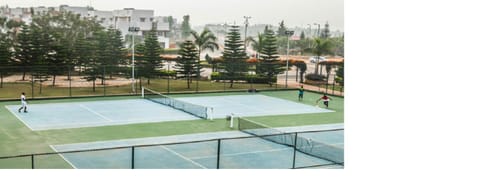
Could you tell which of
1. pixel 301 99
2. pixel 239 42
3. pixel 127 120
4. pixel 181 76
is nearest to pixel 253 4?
pixel 239 42

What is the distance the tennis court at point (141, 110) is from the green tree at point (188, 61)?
448cm

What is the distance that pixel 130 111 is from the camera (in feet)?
73.7

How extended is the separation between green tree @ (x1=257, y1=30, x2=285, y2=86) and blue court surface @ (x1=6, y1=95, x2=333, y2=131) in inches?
219

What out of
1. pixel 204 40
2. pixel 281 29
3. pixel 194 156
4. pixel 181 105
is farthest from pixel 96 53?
pixel 194 156

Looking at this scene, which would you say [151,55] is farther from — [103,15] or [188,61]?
[103,15]

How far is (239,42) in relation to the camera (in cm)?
3403

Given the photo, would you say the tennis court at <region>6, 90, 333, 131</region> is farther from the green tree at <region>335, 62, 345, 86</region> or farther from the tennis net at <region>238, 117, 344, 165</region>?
the green tree at <region>335, 62, 345, 86</region>

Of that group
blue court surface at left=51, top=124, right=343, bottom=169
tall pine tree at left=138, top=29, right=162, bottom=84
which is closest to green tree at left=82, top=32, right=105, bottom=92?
tall pine tree at left=138, top=29, right=162, bottom=84

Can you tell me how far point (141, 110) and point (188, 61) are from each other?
9.70m

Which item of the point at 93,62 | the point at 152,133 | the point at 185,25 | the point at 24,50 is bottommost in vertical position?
the point at 152,133

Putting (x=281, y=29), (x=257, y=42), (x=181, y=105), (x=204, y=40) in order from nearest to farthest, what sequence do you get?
1. (x=181, y=105)
2. (x=204, y=40)
3. (x=257, y=42)
4. (x=281, y=29)


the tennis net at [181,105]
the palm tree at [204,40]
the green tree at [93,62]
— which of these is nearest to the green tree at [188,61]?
the palm tree at [204,40]
